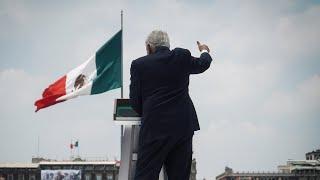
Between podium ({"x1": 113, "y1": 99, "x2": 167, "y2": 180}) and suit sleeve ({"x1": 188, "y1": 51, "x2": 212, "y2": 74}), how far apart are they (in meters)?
0.56

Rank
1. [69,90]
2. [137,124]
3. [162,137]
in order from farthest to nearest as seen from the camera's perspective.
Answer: [69,90]
[137,124]
[162,137]

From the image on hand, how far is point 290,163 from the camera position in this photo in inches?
5138

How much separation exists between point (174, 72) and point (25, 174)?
4244 inches

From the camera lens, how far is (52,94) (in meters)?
9.34

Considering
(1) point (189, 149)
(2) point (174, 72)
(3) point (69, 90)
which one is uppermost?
(3) point (69, 90)

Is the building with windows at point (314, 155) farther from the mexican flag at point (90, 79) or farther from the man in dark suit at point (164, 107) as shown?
the man in dark suit at point (164, 107)

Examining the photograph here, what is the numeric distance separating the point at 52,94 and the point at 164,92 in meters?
6.26

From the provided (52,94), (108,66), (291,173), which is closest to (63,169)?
(291,173)

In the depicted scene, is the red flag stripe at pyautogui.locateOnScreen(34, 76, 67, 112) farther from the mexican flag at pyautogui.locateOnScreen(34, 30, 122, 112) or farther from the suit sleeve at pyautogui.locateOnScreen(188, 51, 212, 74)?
the suit sleeve at pyautogui.locateOnScreen(188, 51, 212, 74)

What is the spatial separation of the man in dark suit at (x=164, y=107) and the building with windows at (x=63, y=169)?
10291 cm

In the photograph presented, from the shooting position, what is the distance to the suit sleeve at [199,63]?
11.4 ft

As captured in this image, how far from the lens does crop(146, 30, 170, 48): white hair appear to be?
11.4ft

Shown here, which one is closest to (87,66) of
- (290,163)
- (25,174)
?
(25,174)

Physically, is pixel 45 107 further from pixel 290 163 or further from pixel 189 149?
pixel 290 163
